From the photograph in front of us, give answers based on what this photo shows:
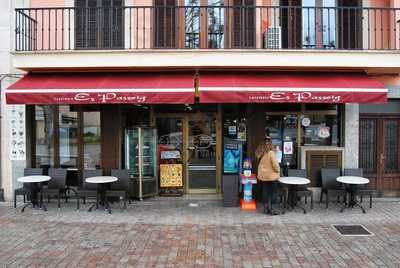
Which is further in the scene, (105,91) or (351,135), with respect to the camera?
(351,135)

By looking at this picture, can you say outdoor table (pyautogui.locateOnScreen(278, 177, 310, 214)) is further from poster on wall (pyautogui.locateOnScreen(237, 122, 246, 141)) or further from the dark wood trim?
the dark wood trim

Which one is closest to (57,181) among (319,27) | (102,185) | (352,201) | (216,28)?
(102,185)

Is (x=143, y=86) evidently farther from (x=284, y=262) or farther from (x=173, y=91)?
A: (x=284, y=262)

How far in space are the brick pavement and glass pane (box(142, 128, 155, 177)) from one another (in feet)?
4.43

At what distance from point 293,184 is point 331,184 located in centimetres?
147

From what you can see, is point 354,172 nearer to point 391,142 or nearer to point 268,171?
point 391,142

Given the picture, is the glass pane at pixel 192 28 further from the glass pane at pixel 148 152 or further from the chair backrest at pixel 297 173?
the chair backrest at pixel 297 173

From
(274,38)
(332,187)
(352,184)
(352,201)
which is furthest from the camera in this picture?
(332,187)

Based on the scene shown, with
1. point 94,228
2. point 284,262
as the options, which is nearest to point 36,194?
point 94,228

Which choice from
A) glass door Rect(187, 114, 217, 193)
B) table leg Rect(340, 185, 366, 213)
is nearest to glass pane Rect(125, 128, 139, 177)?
glass door Rect(187, 114, 217, 193)

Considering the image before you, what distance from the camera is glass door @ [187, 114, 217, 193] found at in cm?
1334

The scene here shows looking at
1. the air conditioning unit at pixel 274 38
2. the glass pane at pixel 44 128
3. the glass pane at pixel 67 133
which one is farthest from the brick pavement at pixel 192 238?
the air conditioning unit at pixel 274 38

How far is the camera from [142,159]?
12922mm

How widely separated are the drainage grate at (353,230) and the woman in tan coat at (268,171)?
1738 millimetres
